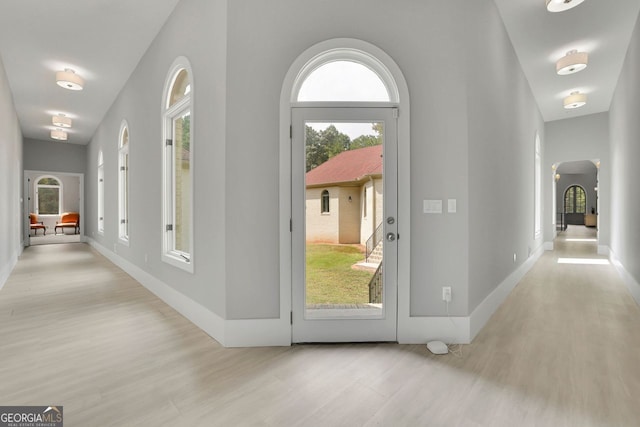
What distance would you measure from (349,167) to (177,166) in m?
2.25

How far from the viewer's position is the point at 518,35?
4312 millimetres

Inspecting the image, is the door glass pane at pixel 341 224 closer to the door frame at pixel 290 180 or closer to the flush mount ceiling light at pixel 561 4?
the door frame at pixel 290 180

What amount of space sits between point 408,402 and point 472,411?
352 millimetres

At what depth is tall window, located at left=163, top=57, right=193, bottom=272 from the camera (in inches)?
144

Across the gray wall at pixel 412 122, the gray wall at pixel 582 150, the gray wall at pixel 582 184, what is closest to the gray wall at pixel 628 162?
the gray wall at pixel 582 150

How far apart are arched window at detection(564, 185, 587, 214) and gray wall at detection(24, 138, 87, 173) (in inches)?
887

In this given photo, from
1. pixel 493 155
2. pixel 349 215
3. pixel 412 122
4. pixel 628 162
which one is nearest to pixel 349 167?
pixel 349 215

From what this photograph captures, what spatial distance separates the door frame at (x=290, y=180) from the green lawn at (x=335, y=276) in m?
0.20

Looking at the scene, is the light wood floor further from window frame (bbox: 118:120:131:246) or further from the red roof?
window frame (bbox: 118:120:131:246)

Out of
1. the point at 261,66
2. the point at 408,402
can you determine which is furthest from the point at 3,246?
the point at 408,402

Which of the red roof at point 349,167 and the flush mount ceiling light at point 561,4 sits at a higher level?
the flush mount ceiling light at point 561,4

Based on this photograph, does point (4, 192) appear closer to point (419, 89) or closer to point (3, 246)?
point (3, 246)

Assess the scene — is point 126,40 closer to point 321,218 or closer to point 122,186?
point 122,186

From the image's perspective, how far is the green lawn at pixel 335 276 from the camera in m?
2.79
